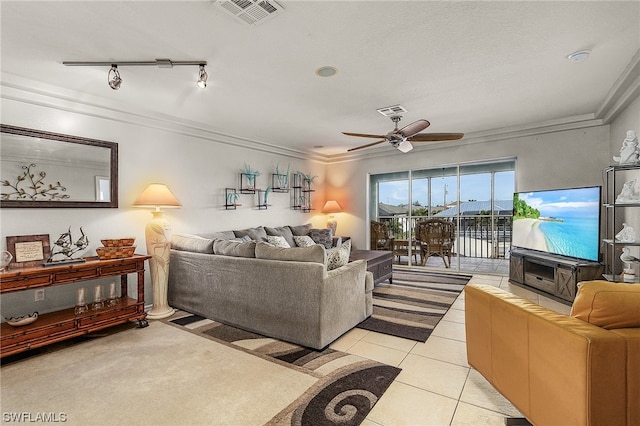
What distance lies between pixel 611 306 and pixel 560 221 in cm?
342

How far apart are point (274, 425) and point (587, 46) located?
144 inches

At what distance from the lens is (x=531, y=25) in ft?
7.08

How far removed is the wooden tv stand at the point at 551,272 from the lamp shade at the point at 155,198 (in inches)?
193

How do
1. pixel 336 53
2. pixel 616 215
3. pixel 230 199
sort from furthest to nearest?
1. pixel 230 199
2. pixel 616 215
3. pixel 336 53

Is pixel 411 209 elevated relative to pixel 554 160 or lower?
lower

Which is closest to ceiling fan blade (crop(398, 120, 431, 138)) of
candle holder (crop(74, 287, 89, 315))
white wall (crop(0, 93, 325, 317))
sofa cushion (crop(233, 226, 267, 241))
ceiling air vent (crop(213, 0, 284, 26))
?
ceiling air vent (crop(213, 0, 284, 26))

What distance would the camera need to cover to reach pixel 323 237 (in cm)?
577

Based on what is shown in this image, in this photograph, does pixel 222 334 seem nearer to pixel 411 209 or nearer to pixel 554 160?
pixel 411 209

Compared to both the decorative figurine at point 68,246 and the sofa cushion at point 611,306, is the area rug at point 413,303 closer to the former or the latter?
the sofa cushion at point 611,306

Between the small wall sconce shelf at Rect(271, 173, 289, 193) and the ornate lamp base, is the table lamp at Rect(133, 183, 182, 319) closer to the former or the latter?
the ornate lamp base

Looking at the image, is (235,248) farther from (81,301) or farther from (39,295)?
(39,295)

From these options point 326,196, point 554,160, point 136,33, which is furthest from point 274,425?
point 326,196

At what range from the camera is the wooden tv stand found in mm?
3549

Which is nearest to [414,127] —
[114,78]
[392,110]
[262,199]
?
[392,110]
